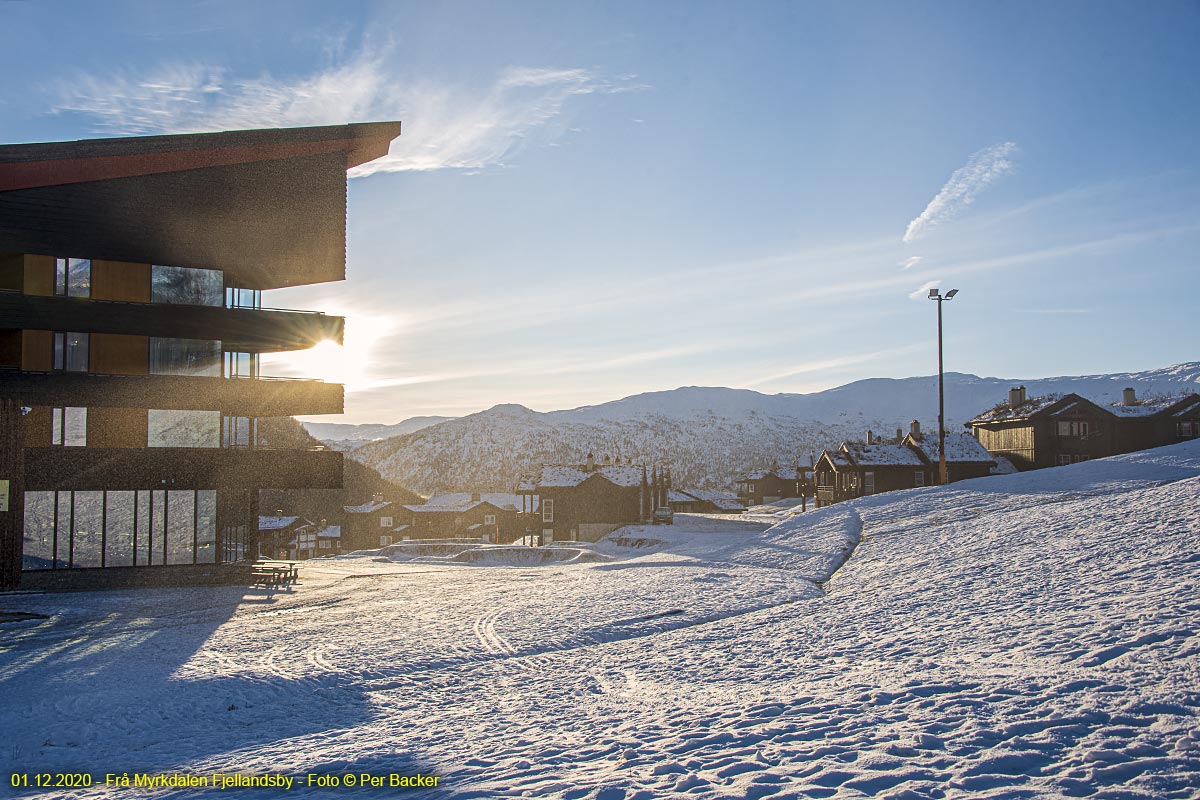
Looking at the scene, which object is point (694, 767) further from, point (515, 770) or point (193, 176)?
point (193, 176)

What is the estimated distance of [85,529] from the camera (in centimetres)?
2869

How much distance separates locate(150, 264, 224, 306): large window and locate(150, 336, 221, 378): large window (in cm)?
A: 159

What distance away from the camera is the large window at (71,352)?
2855 cm

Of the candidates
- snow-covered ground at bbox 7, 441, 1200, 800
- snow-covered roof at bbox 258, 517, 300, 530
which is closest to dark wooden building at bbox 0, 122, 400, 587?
snow-covered ground at bbox 7, 441, 1200, 800

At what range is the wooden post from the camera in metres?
26.4

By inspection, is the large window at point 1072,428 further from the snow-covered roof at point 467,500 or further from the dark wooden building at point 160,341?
the snow-covered roof at point 467,500

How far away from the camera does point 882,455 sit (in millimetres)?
64438

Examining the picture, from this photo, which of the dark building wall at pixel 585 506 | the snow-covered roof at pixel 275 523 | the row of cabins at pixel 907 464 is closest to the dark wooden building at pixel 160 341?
the dark building wall at pixel 585 506

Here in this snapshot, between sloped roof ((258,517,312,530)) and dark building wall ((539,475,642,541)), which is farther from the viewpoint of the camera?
sloped roof ((258,517,312,530))

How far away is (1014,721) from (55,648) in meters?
18.6

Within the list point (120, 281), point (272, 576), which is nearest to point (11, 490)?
point (120, 281)

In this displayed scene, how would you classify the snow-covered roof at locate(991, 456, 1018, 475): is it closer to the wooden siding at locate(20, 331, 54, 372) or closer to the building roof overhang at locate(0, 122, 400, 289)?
the building roof overhang at locate(0, 122, 400, 289)

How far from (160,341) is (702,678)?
26.8 metres

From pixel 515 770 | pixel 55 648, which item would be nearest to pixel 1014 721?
pixel 515 770
